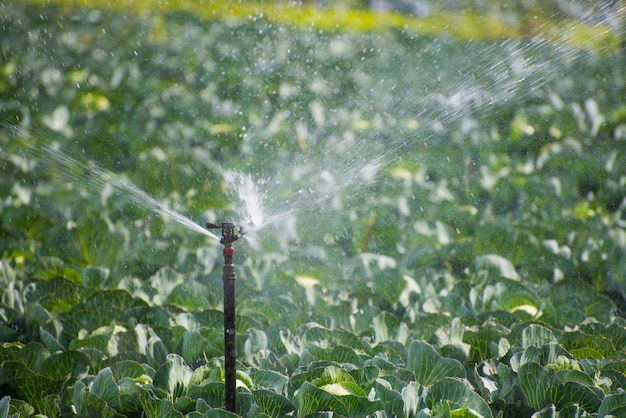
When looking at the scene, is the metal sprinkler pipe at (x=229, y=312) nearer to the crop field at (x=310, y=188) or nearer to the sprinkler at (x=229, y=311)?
the sprinkler at (x=229, y=311)

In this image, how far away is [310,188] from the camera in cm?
383

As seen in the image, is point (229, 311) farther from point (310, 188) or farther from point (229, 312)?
point (310, 188)

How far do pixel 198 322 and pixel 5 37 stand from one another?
3.13 metres

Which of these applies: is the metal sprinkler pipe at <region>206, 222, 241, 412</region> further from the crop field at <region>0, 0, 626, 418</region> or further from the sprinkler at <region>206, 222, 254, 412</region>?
the crop field at <region>0, 0, 626, 418</region>

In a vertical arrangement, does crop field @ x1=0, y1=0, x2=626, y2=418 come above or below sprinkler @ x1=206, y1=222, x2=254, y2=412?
above

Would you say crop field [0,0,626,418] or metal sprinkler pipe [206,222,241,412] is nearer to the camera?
metal sprinkler pipe [206,222,241,412]

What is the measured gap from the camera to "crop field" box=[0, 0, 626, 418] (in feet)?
6.91

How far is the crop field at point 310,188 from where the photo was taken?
2.11 metres

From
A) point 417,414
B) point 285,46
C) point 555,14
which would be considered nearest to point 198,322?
point 417,414

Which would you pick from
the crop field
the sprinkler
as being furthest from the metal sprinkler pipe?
the crop field

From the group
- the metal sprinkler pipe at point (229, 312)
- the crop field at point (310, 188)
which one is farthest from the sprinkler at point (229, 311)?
the crop field at point (310, 188)

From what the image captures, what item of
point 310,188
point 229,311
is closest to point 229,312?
point 229,311

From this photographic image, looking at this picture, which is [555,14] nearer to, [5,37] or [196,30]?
[196,30]

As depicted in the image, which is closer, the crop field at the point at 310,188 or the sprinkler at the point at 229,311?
the sprinkler at the point at 229,311
